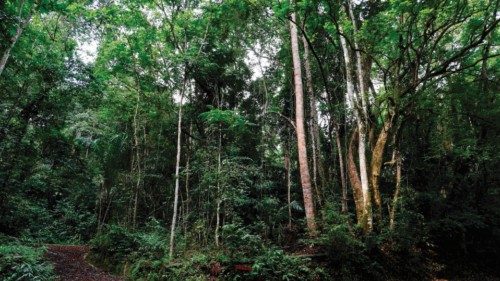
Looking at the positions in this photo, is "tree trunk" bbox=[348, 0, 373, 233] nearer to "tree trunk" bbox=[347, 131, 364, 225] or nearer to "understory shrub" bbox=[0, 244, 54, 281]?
"tree trunk" bbox=[347, 131, 364, 225]

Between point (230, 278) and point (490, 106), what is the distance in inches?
517

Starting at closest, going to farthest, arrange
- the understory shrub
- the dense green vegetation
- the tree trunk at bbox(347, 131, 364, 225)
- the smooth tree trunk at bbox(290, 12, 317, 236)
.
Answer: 1. the understory shrub
2. the dense green vegetation
3. the smooth tree trunk at bbox(290, 12, 317, 236)
4. the tree trunk at bbox(347, 131, 364, 225)

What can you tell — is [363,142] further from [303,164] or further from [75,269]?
[75,269]

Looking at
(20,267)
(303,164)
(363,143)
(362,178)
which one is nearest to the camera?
(20,267)

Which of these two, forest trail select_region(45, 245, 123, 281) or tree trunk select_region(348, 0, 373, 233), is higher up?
tree trunk select_region(348, 0, 373, 233)

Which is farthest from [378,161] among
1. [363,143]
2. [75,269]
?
[75,269]

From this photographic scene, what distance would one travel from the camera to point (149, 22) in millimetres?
13578

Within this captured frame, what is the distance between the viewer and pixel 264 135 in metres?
18.5

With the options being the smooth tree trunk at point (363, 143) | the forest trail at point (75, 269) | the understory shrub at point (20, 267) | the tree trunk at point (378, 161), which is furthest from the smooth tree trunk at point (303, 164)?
the understory shrub at point (20, 267)

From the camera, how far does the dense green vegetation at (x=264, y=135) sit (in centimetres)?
943

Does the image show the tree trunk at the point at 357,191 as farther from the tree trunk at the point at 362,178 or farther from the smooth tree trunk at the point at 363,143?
the smooth tree trunk at the point at 363,143

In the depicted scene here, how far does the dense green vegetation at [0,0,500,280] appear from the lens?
9430mm

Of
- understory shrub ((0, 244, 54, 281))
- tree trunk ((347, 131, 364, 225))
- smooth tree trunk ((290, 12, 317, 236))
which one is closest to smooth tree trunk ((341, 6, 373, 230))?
tree trunk ((347, 131, 364, 225))

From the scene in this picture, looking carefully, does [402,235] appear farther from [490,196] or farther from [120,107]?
[120,107]
